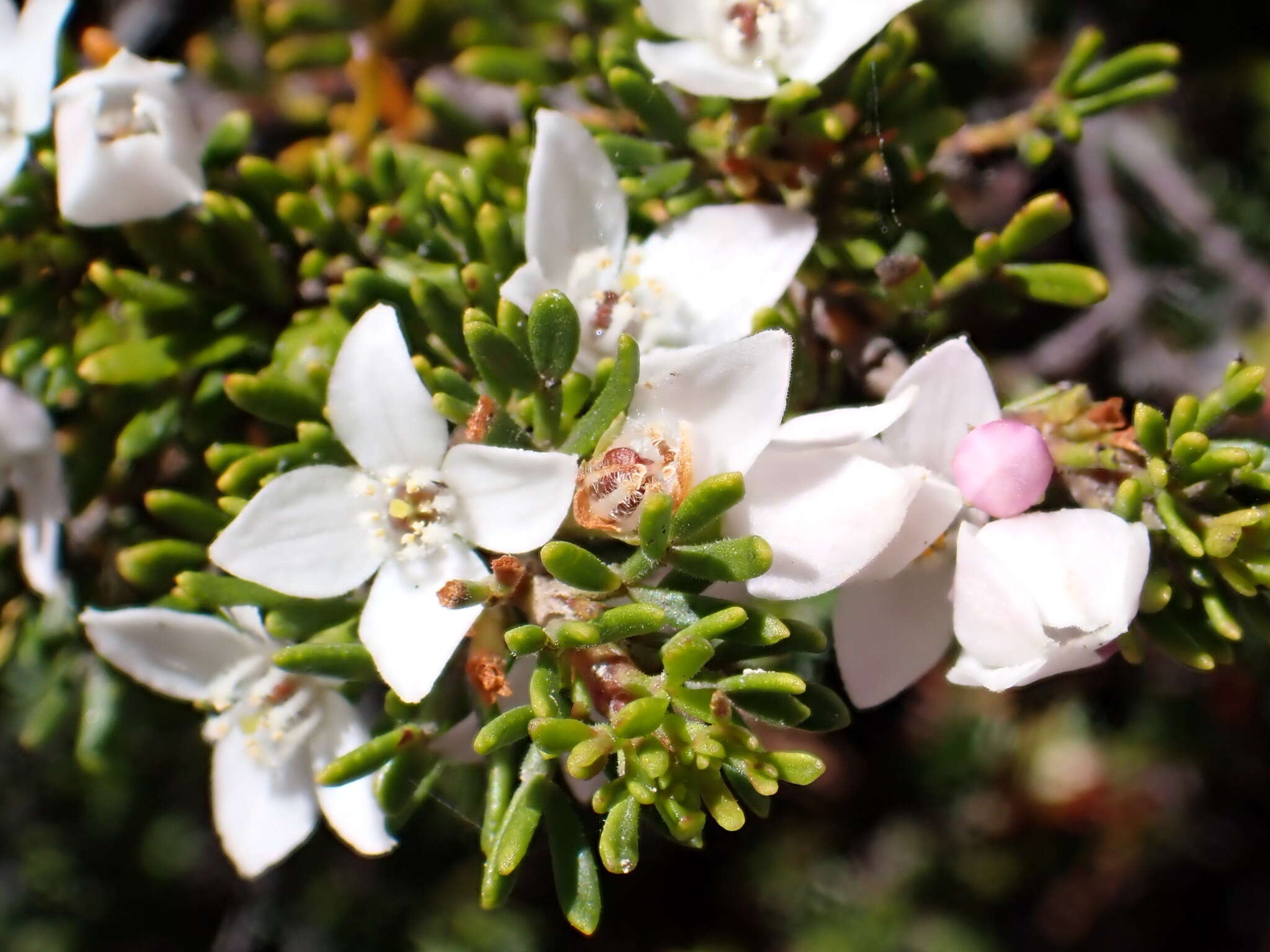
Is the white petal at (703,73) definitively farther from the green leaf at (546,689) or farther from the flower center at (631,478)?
the green leaf at (546,689)

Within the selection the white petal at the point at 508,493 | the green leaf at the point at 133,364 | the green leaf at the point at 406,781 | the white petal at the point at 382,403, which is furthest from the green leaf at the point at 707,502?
the green leaf at the point at 133,364

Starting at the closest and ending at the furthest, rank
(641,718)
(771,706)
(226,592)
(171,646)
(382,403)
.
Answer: (641,718), (771,706), (382,403), (226,592), (171,646)

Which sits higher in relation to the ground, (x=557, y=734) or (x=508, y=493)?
(x=508, y=493)

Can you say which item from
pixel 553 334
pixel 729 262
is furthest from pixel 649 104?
pixel 553 334

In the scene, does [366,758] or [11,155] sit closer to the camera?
[366,758]

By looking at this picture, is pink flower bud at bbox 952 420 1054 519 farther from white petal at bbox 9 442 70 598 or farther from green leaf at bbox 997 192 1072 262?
white petal at bbox 9 442 70 598

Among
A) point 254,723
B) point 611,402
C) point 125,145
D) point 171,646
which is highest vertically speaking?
point 125,145

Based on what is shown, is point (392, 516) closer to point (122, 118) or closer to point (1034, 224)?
point (122, 118)
